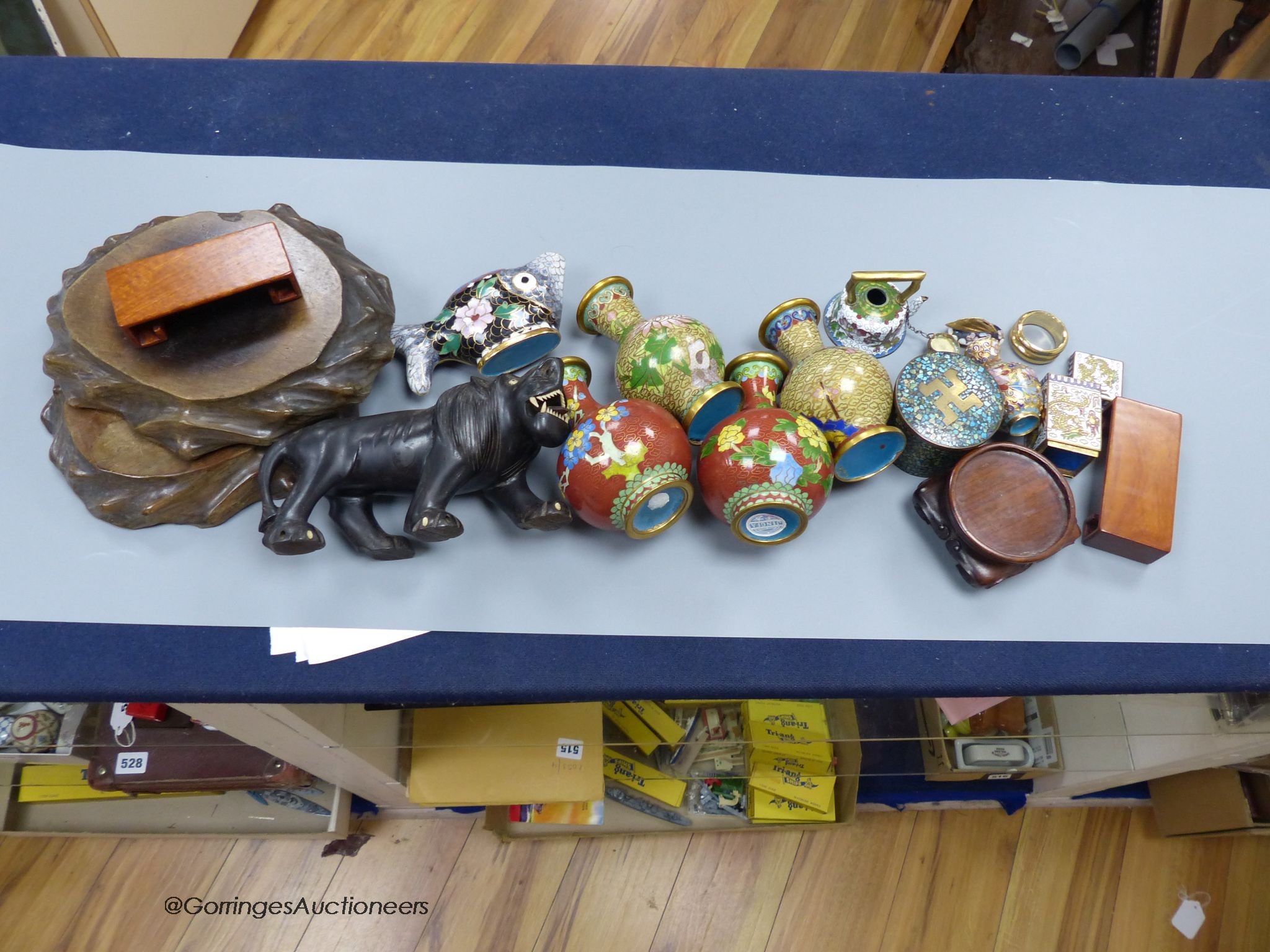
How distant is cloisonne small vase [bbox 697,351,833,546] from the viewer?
101 centimetres

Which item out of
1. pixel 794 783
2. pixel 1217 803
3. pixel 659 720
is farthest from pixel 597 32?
pixel 1217 803

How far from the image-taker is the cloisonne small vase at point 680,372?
3.59ft

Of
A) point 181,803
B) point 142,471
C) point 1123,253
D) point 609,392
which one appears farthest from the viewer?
point 181,803

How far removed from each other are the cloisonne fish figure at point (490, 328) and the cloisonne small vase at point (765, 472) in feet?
0.98

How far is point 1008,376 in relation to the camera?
46.6 inches

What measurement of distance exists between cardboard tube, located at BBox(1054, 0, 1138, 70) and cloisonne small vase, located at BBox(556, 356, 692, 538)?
6.64ft

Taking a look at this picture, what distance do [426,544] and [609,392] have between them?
1.08 feet

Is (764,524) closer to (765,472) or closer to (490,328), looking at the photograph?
(765,472)

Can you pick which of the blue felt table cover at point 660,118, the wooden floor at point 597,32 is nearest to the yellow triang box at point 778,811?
the blue felt table cover at point 660,118

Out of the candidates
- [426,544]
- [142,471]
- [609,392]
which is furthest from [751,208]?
[142,471]

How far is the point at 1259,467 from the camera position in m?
1.25

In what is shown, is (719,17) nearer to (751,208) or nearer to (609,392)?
(751,208)

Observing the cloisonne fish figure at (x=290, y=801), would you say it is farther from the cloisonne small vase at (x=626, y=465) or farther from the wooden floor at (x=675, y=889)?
the cloisonne small vase at (x=626, y=465)

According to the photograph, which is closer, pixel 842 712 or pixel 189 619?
pixel 189 619
